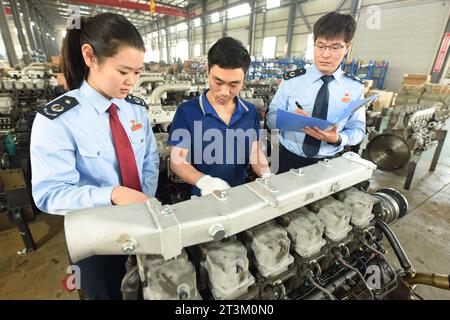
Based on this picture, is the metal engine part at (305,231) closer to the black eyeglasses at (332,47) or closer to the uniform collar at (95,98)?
the uniform collar at (95,98)

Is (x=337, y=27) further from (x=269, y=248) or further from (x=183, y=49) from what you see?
(x=183, y=49)

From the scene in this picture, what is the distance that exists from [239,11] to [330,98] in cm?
1602

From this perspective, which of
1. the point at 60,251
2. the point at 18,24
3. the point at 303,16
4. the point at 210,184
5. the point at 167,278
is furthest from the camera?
the point at 303,16

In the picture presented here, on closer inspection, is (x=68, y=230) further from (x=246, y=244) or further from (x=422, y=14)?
(x=422, y=14)

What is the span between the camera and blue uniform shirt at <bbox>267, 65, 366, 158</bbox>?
5.20 ft

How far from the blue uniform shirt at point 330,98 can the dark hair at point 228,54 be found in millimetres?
565

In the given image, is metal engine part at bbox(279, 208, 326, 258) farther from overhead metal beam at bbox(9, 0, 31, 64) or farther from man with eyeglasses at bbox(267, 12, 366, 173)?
overhead metal beam at bbox(9, 0, 31, 64)

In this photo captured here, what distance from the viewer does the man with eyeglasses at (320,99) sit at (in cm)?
145

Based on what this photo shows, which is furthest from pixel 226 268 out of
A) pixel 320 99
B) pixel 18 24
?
pixel 18 24

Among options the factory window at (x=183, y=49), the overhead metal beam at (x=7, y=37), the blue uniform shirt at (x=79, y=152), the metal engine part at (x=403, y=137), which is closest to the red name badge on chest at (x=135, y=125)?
the blue uniform shirt at (x=79, y=152)

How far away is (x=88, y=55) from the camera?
33.8 inches

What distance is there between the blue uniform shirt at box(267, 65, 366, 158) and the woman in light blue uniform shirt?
93 centimetres

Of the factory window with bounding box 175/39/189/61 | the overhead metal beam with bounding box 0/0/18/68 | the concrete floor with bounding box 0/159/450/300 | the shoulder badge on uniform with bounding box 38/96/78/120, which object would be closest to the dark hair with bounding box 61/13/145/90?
the shoulder badge on uniform with bounding box 38/96/78/120

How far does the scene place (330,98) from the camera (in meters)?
1.59
